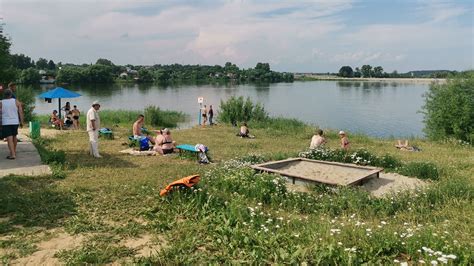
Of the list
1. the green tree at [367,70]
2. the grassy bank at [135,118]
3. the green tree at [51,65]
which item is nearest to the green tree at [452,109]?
the grassy bank at [135,118]

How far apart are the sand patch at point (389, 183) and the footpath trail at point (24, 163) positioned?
22.1 feet

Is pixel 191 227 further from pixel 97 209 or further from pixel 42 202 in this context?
pixel 42 202

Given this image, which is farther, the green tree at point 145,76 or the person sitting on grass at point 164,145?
the green tree at point 145,76

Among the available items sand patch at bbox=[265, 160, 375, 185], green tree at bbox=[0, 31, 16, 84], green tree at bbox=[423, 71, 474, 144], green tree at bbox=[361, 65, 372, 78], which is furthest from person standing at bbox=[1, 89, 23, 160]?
green tree at bbox=[361, 65, 372, 78]

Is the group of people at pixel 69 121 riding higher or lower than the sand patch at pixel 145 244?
higher

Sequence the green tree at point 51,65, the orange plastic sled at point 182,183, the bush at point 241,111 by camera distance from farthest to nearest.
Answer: the green tree at point 51,65
the bush at point 241,111
the orange plastic sled at point 182,183

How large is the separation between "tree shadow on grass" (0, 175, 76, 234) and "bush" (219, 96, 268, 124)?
64.4 ft

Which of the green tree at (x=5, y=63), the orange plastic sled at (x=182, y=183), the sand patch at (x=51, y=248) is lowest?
the sand patch at (x=51, y=248)

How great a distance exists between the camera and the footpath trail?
26.5ft

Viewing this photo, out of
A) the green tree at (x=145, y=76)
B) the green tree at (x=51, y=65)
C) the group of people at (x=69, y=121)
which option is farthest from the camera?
the green tree at (x=51, y=65)

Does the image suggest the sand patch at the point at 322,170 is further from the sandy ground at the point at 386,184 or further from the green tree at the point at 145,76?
the green tree at the point at 145,76

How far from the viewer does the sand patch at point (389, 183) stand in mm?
8202

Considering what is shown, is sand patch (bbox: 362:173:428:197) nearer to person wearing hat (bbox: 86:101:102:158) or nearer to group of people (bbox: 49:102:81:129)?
person wearing hat (bbox: 86:101:102:158)

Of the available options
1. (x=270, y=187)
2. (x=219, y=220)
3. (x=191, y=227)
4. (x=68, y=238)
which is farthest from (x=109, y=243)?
(x=270, y=187)
